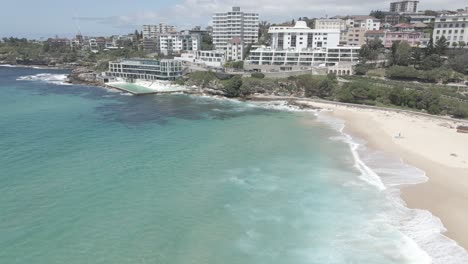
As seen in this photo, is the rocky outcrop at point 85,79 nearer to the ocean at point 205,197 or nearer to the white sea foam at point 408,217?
the ocean at point 205,197

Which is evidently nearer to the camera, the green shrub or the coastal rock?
the coastal rock

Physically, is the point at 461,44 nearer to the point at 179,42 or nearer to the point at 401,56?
the point at 401,56

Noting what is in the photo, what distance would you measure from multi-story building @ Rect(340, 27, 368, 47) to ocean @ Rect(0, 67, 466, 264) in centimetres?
6587

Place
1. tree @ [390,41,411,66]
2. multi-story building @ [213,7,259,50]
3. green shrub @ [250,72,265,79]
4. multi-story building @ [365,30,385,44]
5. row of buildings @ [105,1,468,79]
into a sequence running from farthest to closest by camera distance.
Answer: multi-story building @ [213,7,259,50]
multi-story building @ [365,30,385,44]
row of buildings @ [105,1,468,79]
tree @ [390,41,411,66]
green shrub @ [250,72,265,79]

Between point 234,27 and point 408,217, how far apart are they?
106448 mm

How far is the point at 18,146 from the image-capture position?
120ft

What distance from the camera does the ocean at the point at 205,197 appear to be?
19.8m

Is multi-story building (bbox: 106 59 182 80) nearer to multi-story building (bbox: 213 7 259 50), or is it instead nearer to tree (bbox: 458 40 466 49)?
multi-story building (bbox: 213 7 259 50)

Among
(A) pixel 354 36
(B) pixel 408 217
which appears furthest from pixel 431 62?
(B) pixel 408 217

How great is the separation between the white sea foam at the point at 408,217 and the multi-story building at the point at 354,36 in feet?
248

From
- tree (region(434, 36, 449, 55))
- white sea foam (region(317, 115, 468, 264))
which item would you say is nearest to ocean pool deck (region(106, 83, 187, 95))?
white sea foam (region(317, 115, 468, 264))

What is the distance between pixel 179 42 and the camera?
127 m

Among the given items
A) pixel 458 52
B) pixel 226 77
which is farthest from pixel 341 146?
pixel 458 52

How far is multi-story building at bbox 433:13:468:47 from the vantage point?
8181cm
